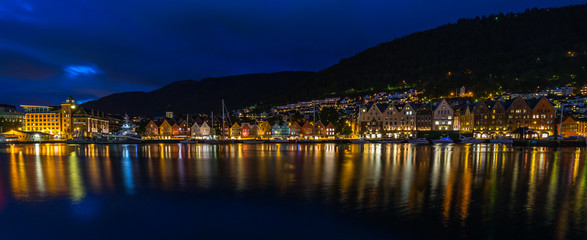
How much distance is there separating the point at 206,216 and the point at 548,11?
813 feet

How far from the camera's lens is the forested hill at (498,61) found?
124 m

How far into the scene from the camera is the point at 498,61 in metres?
155

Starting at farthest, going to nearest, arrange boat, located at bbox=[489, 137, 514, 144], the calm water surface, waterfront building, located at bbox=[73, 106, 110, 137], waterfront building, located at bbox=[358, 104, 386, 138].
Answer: waterfront building, located at bbox=[73, 106, 110, 137], waterfront building, located at bbox=[358, 104, 386, 138], boat, located at bbox=[489, 137, 514, 144], the calm water surface

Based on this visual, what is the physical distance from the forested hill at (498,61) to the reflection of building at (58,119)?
118 meters

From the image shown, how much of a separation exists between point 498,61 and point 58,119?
582 feet

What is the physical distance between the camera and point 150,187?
1967cm

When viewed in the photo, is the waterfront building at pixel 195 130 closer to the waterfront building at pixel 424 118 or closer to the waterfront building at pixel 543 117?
the waterfront building at pixel 424 118

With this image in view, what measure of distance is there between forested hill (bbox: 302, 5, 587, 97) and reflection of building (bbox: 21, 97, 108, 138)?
118339mm

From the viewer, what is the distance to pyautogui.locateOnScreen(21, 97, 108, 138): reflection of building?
341ft

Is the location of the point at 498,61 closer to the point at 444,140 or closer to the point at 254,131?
the point at 444,140

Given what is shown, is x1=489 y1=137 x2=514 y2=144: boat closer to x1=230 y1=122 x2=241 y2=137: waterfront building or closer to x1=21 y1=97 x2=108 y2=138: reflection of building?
x1=230 y1=122 x2=241 y2=137: waterfront building

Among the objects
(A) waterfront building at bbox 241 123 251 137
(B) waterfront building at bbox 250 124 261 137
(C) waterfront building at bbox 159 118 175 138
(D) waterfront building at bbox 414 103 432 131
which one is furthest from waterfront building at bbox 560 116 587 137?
(C) waterfront building at bbox 159 118 175 138

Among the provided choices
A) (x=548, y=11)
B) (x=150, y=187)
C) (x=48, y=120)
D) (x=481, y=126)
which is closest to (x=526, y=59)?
(x=548, y=11)

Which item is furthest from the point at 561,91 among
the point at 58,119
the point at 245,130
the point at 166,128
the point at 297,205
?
the point at 58,119
